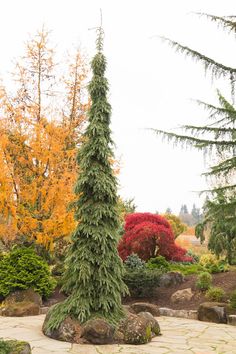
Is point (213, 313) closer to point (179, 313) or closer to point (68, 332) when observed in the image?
point (179, 313)

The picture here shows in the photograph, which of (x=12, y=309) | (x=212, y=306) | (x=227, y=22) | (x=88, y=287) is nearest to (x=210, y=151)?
(x=227, y=22)

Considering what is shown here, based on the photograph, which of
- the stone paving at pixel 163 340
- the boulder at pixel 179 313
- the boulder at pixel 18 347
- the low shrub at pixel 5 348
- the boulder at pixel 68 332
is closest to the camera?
the low shrub at pixel 5 348

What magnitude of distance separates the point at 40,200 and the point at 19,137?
1.94m

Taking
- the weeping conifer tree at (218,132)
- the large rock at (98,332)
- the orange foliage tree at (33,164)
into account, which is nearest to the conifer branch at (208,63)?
the weeping conifer tree at (218,132)

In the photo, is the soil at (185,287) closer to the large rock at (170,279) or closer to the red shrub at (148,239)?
the large rock at (170,279)

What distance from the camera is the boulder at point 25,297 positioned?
438 inches

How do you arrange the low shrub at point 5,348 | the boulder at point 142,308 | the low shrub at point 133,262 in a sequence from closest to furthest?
the low shrub at point 5,348
the boulder at point 142,308
the low shrub at point 133,262

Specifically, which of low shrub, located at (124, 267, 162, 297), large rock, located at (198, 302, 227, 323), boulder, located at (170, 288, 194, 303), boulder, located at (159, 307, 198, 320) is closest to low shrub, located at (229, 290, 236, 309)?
large rock, located at (198, 302, 227, 323)

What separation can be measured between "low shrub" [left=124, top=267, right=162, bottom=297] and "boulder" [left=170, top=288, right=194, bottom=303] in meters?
0.71

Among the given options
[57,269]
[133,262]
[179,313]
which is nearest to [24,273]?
[57,269]

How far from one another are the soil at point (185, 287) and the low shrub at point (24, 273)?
692mm

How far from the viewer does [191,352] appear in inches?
265

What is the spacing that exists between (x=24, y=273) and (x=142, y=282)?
12.2 ft

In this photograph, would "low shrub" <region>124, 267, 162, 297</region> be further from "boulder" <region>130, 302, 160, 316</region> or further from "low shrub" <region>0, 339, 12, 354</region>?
"low shrub" <region>0, 339, 12, 354</region>
